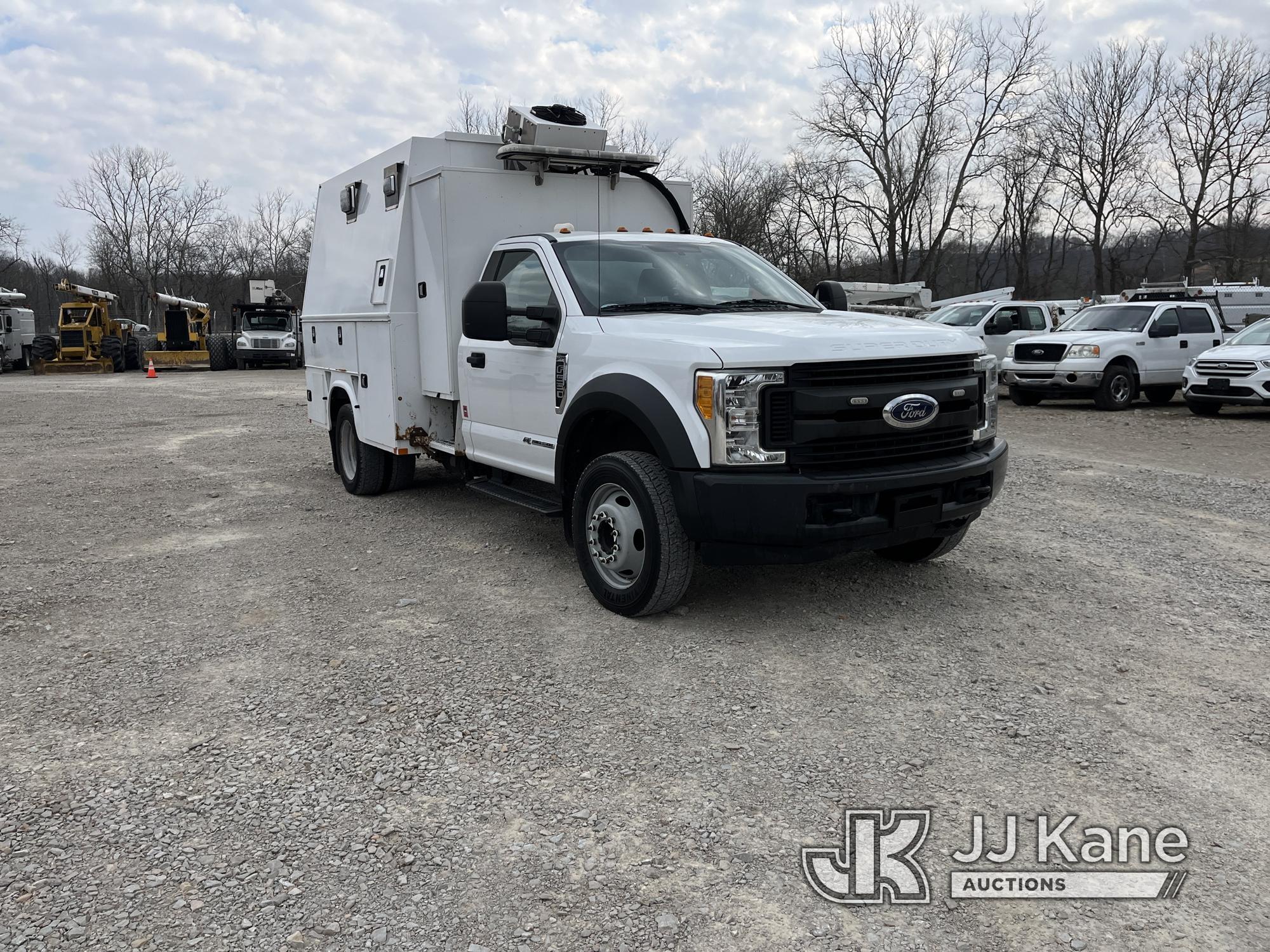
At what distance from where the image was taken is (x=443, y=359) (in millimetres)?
6871

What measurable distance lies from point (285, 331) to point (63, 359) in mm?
7379

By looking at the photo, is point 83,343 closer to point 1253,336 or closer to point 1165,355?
point 1165,355

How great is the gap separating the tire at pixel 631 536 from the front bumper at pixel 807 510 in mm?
138

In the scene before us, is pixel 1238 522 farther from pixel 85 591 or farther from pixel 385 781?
pixel 85 591

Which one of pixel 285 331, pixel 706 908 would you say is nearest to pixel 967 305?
pixel 706 908

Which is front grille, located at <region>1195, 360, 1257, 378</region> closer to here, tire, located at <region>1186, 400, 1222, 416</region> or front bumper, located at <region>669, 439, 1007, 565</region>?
tire, located at <region>1186, 400, 1222, 416</region>

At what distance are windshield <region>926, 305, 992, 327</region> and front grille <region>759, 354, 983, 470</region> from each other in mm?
16304

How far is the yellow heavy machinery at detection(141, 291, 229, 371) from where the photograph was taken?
3256 cm

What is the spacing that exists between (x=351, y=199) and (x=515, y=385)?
314 centimetres

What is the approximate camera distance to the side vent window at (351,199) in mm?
7981

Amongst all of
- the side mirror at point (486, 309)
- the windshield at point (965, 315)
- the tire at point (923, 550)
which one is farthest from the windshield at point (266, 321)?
the tire at point (923, 550)

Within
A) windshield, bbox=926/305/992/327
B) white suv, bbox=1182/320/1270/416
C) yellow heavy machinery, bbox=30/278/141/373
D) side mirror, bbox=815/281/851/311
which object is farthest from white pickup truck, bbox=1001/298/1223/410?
yellow heavy machinery, bbox=30/278/141/373

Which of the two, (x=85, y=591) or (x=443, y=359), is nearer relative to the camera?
(x=85, y=591)

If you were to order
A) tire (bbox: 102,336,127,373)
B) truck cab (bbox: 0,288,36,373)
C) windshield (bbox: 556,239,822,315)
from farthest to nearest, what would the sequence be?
truck cab (bbox: 0,288,36,373) → tire (bbox: 102,336,127,373) → windshield (bbox: 556,239,822,315)
